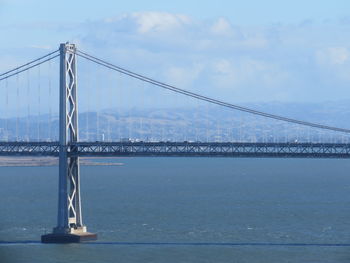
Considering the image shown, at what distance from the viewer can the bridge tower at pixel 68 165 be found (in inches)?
1876

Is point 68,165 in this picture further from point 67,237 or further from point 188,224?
point 188,224

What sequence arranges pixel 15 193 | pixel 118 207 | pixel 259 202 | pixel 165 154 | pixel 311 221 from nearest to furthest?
pixel 165 154, pixel 311 221, pixel 118 207, pixel 259 202, pixel 15 193

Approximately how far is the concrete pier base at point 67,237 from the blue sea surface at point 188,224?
37cm

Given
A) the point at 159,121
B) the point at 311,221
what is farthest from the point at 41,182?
the point at 159,121

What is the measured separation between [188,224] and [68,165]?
288 inches

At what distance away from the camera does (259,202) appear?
69.9 m

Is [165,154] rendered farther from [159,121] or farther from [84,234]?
[159,121]

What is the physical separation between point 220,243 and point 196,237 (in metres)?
2.14

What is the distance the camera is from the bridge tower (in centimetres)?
4766

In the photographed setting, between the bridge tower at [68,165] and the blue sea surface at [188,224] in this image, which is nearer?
the blue sea surface at [188,224]

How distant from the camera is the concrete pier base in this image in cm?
4700

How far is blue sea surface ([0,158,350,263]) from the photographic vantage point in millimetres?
43688

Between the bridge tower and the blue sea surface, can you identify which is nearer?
the blue sea surface

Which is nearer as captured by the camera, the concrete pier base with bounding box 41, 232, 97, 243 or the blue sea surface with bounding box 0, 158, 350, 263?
the blue sea surface with bounding box 0, 158, 350, 263
